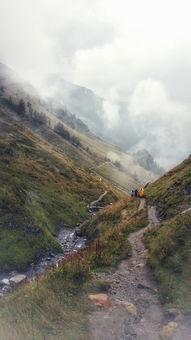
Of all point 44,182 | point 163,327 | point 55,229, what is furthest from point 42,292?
point 44,182

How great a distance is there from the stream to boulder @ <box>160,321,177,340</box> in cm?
1207

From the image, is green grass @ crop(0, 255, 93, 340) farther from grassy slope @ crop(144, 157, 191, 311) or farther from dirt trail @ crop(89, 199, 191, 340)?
grassy slope @ crop(144, 157, 191, 311)

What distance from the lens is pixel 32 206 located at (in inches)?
1925

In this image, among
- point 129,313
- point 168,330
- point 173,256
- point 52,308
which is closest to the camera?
point 168,330

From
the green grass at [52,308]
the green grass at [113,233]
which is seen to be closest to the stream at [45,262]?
the green grass at [113,233]

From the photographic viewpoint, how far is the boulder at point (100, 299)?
15.4m

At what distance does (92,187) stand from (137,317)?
83521 millimetres

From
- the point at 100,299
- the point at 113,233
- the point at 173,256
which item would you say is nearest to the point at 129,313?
the point at 100,299

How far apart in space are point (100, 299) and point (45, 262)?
2163 centimetres

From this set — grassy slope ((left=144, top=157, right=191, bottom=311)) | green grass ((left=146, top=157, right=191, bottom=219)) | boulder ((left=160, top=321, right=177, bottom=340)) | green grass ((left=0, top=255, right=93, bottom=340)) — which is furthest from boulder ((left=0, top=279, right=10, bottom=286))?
boulder ((left=160, top=321, right=177, bottom=340))

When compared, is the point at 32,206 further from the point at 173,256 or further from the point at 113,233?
the point at 173,256

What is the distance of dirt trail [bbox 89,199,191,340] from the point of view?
43.2 ft

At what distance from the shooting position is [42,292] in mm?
15539

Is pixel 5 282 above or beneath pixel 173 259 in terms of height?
beneath
